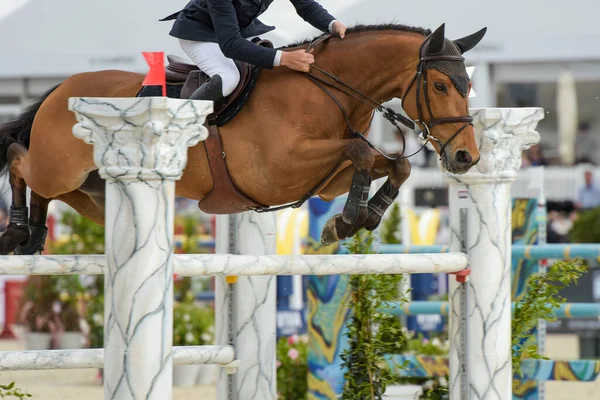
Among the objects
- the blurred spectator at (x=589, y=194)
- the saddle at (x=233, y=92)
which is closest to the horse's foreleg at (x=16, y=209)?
the saddle at (x=233, y=92)

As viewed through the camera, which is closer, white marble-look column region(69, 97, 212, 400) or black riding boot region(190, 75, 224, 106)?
white marble-look column region(69, 97, 212, 400)

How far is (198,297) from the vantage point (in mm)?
7168

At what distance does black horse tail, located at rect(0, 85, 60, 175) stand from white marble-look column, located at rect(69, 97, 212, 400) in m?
1.67

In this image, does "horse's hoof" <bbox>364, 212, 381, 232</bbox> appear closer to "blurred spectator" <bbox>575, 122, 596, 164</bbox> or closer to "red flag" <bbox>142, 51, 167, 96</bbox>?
"red flag" <bbox>142, 51, 167, 96</bbox>

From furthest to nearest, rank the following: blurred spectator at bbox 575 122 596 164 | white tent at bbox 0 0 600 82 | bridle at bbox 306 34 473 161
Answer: blurred spectator at bbox 575 122 596 164, white tent at bbox 0 0 600 82, bridle at bbox 306 34 473 161

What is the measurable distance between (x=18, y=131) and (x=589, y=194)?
8.43 meters

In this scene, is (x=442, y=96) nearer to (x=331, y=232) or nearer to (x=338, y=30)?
(x=338, y=30)

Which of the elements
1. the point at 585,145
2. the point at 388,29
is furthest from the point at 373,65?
the point at 585,145

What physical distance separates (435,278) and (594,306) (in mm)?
4163

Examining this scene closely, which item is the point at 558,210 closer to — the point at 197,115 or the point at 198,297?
the point at 198,297

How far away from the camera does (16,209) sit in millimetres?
3826

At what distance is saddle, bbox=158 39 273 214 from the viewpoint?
11.3ft

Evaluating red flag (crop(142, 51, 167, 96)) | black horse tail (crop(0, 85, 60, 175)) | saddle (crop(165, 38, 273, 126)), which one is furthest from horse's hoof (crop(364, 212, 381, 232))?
black horse tail (crop(0, 85, 60, 175))

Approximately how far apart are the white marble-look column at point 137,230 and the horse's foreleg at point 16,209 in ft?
4.86
